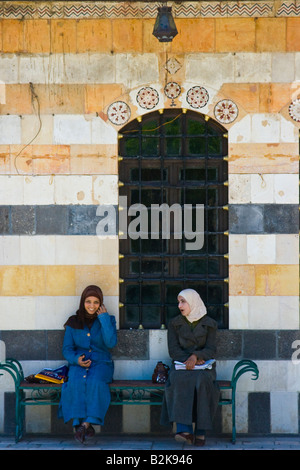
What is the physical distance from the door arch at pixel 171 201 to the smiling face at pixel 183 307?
1.32 ft

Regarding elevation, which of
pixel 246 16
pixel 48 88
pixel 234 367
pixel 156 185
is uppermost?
pixel 246 16

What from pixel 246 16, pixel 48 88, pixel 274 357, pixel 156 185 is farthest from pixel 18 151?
pixel 274 357

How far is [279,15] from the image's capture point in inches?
329

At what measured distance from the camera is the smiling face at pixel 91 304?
815 cm

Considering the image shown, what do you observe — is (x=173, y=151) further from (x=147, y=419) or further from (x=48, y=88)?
(x=147, y=419)

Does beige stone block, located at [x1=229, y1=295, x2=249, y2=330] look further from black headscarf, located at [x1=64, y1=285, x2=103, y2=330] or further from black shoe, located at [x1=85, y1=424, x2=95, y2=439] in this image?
black shoe, located at [x1=85, y1=424, x2=95, y2=439]

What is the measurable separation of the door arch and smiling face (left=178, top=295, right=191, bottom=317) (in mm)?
403

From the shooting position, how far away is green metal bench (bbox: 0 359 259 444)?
8062 millimetres

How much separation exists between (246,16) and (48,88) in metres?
1.98

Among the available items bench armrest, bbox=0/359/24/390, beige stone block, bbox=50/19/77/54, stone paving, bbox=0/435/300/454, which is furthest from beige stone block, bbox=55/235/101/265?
beige stone block, bbox=50/19/77/54

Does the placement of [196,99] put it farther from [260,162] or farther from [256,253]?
[256,253]

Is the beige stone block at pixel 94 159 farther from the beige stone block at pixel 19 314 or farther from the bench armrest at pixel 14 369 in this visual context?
the bench armrest at pixel 14 369

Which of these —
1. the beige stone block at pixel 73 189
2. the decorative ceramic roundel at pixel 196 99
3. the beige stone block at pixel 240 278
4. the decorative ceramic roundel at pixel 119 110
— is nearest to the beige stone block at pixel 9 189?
the beige stone block at pixel 73 189

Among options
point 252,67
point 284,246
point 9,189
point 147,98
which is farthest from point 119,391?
point 252,67
